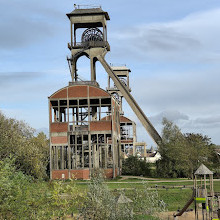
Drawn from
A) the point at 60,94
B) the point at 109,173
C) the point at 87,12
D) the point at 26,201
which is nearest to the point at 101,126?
the point at 109,173

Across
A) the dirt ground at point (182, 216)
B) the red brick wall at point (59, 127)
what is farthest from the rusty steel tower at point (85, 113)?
the dirt ground at point (182, 216)

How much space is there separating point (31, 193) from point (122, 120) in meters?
64.0

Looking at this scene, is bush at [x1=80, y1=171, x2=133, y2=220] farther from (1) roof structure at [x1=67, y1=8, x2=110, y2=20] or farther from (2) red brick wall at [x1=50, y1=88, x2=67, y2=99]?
(1) roof structure at [x1=67, y1=8, x2=110, y2=20]

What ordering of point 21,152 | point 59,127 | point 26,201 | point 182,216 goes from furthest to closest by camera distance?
1. point 59,127
2. point 21,152
3. point 182,216
4. point 26,201

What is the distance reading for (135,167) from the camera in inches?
2525

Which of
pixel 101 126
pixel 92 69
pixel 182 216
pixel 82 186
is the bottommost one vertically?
pixel 182 216

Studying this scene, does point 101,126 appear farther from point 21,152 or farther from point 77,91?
point 21,152

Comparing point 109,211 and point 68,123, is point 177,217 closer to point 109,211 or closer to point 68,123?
point 109,211

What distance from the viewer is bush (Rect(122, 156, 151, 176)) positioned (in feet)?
207

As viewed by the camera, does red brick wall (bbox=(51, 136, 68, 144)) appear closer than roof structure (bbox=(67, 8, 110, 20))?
Yes

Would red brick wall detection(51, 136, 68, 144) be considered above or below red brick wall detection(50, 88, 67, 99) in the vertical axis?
below

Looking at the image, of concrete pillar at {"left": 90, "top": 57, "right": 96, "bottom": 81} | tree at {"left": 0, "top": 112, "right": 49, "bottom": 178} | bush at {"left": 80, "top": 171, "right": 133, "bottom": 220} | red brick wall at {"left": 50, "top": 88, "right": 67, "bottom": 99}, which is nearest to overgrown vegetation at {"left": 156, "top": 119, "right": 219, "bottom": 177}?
concrete pillar at {"left": 90, "top": 57, "right": 96, "bottom": 81}

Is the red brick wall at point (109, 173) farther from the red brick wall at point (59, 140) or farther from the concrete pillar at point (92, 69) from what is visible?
the concrete pillar at point (92, 69)

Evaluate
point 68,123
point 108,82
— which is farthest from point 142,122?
point 108,82
